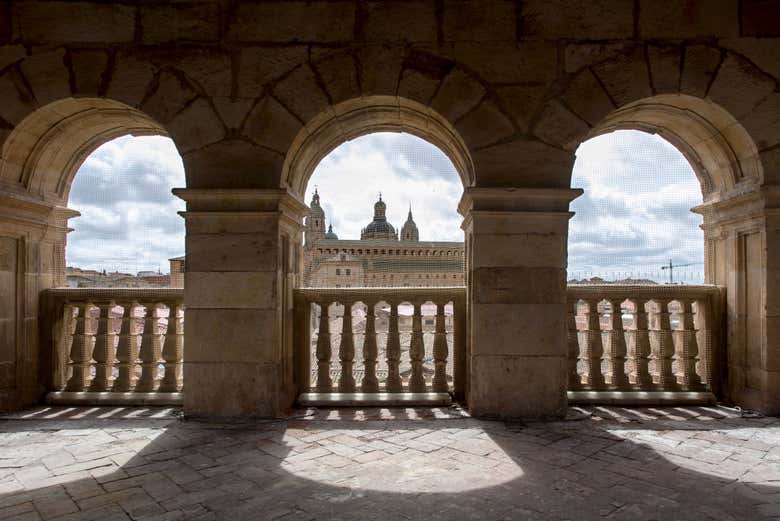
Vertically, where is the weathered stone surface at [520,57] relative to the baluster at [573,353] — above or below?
above

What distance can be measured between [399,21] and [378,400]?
304 centimetres

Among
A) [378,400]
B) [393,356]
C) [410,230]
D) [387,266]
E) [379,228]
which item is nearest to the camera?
[378,400]

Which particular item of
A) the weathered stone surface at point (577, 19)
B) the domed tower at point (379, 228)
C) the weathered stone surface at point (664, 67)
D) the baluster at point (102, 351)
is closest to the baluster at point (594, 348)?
the weathered stone surface at point (664, 67)

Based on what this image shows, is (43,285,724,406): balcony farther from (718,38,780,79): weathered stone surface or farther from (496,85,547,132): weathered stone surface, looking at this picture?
(718,38,780,79): weathered stone surface

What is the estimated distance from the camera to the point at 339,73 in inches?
141

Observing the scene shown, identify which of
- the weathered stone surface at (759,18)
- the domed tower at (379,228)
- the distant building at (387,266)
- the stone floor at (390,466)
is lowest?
the stone floor at (390,466)

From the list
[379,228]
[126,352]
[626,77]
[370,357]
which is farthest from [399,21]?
[379,228]

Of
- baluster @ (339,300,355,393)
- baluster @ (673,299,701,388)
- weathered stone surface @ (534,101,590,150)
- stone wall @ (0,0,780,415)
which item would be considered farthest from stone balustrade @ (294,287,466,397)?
baluster @ (673,299,701,388)

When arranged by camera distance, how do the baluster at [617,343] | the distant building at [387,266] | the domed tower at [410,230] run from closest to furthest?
the baluster at [617,343], the distant building at [387,266], the domed tower at [410,230]

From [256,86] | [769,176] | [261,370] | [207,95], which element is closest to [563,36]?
[769,176]

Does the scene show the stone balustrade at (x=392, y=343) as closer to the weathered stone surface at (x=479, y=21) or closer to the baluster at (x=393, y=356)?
the baluster at (x=393, y=356)

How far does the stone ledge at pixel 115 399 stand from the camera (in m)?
3.94

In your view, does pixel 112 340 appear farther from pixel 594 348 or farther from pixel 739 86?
pixel 739 86

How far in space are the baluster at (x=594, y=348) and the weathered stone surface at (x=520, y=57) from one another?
196 cm
